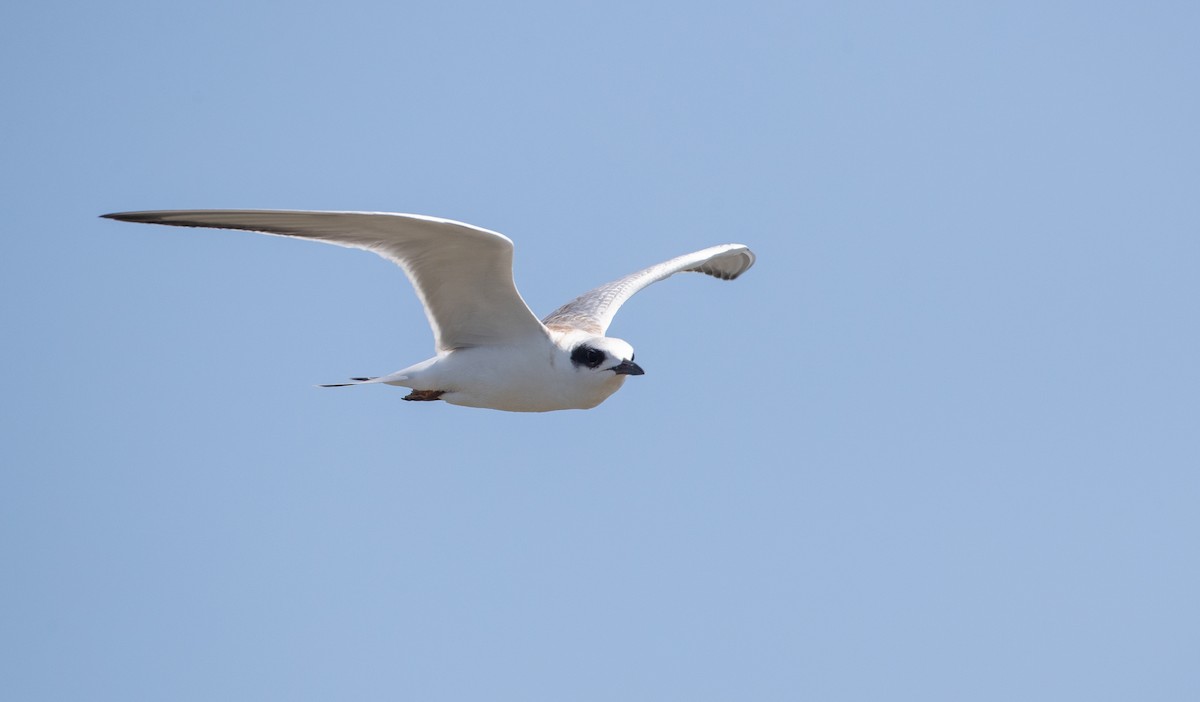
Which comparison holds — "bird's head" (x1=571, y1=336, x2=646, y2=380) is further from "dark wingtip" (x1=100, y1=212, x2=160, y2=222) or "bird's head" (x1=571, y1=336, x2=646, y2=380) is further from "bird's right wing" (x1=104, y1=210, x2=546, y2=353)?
"dark wingtip" (x1=100, y1=212, x2=160, y2=222)

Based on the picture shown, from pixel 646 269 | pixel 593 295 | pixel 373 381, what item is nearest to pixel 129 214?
pixel 373 381

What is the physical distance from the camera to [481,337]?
41.0 ft

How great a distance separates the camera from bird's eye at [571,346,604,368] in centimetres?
1188

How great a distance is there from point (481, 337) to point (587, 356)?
1139mm

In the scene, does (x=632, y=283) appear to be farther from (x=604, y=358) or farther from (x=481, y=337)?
(x=604, y=358)

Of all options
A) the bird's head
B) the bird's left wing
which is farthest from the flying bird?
the bird's left wing

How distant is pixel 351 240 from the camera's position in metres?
11.4

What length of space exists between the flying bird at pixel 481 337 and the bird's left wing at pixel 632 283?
1.03 metres

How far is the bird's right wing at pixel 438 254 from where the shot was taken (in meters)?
10.4

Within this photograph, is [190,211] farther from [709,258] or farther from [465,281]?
[709,258]

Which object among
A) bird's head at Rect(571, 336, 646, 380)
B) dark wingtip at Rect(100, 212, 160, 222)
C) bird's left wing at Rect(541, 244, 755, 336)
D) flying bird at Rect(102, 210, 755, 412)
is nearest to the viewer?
dark wingtip at Rect(100, 212, 160, 222)

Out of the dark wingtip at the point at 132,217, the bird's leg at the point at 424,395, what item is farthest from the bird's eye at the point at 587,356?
the dark wingtip at the point at 132,217

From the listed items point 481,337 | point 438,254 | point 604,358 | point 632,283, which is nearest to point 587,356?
point 604,358

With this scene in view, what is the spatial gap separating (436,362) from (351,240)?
1.69 m
